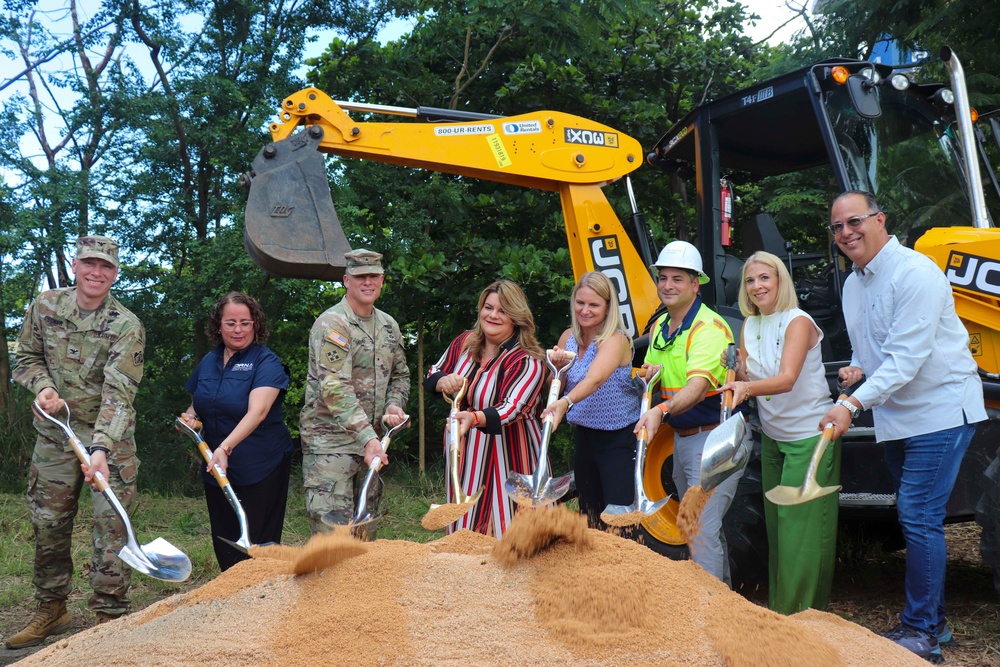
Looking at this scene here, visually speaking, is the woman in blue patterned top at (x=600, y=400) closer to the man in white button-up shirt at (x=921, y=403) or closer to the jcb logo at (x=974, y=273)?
the man in white button-up shirt at (x=921, y=403)

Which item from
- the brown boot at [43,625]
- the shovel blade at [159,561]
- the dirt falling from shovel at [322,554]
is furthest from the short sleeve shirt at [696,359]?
the brown boot at [43,625]

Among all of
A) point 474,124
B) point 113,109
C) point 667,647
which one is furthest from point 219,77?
point 667,647

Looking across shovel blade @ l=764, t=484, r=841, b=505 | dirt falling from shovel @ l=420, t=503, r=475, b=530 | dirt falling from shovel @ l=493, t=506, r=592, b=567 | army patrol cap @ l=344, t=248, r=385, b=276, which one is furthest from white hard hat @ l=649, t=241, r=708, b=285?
dirt falling from shovel @ l=493, t=506, r=592, b=567

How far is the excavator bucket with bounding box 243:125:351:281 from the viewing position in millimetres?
5512

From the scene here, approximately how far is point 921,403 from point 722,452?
2.78ft

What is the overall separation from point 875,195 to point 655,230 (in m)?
4.64

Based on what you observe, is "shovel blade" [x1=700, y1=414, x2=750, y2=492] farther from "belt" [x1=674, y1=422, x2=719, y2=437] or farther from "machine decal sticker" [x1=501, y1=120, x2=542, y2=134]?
"machine decal sticker" [x1=501, y1=120, x2=542, y2=134]

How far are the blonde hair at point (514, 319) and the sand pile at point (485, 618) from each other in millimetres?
1674

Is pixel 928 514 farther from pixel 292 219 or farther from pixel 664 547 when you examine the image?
pixel 292 219

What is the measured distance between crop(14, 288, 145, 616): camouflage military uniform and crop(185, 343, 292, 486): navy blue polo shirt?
0.36 meters

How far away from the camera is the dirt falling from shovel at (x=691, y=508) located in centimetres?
370

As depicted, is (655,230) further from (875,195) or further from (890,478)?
(890,478)

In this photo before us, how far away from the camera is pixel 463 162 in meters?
6.16

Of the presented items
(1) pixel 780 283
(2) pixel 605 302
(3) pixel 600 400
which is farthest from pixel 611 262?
(1) pixel 780 283
